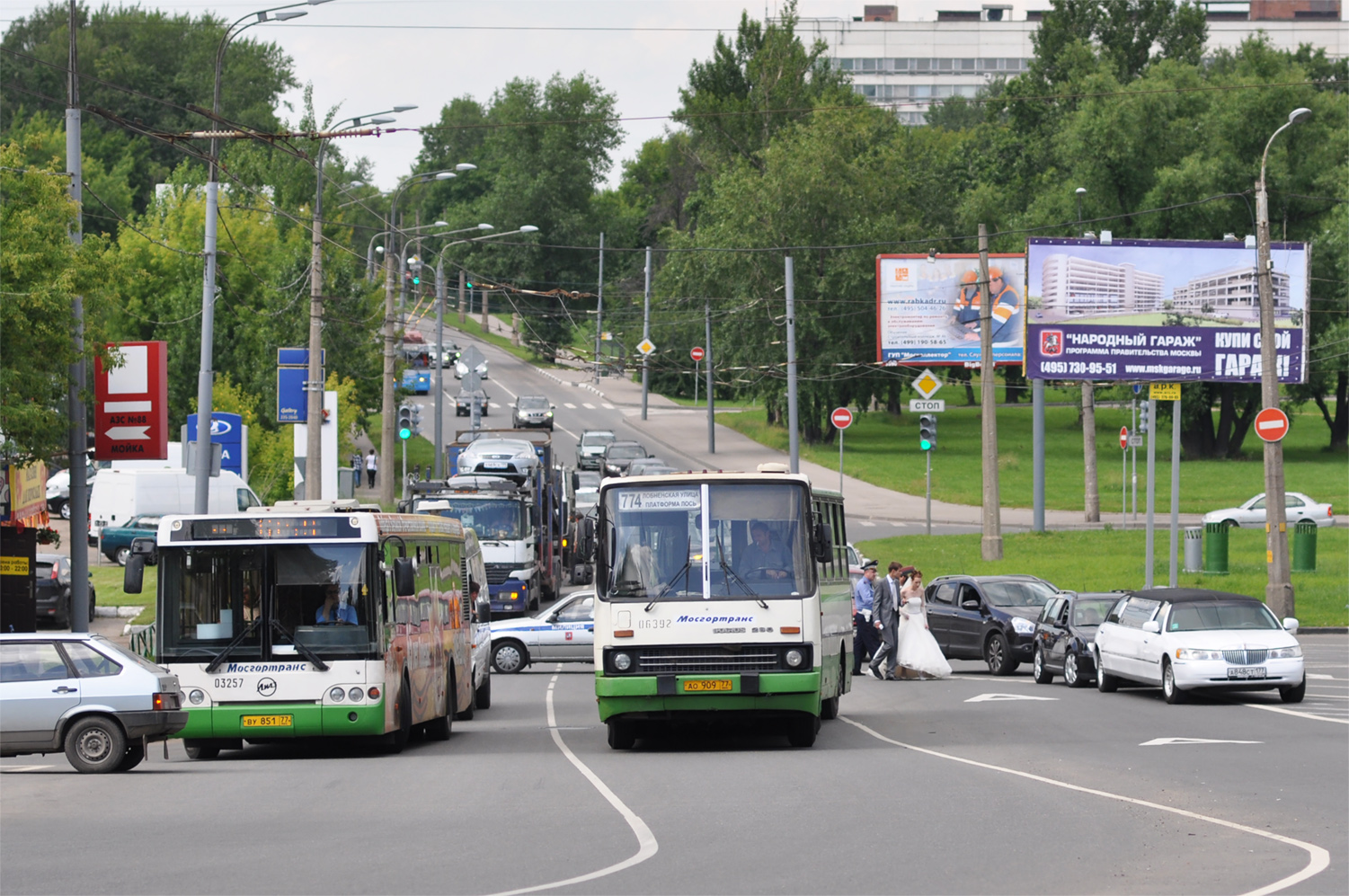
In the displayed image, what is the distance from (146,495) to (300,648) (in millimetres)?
34720

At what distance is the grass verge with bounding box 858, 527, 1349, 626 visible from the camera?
121 feet

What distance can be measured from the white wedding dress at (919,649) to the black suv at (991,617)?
86.7 inches

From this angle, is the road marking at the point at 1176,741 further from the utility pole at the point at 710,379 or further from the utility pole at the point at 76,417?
the utility pole at the point at 710,379

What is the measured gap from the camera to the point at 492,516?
132ft

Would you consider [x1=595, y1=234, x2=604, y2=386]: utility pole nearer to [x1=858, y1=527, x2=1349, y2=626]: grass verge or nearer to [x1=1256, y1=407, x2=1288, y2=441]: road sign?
[x1=858, y1=527, x2=1349, y2=626]: grass verge

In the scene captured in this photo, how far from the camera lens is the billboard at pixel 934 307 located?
59000mm

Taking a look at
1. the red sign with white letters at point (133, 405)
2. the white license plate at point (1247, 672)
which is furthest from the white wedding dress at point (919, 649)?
the red sign with white letters at point (133, 405)

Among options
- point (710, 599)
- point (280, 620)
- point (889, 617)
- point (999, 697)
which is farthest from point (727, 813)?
point (889, 617)

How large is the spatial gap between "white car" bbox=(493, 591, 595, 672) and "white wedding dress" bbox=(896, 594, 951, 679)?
5.52 metres

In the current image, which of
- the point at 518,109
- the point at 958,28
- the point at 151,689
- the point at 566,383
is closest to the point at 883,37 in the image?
the point at 958,28

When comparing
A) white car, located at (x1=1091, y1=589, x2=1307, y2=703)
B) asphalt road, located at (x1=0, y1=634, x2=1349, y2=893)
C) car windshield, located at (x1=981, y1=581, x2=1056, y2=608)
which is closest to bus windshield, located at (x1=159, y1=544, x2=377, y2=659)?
asphalt road, located at (x1=0, y1=634, x2=1349, y2=893)

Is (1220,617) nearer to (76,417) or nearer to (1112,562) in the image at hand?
(76,417)

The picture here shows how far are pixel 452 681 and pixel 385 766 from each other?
4.19 metres

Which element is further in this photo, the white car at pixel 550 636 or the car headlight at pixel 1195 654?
the white car at pixel 550 636
